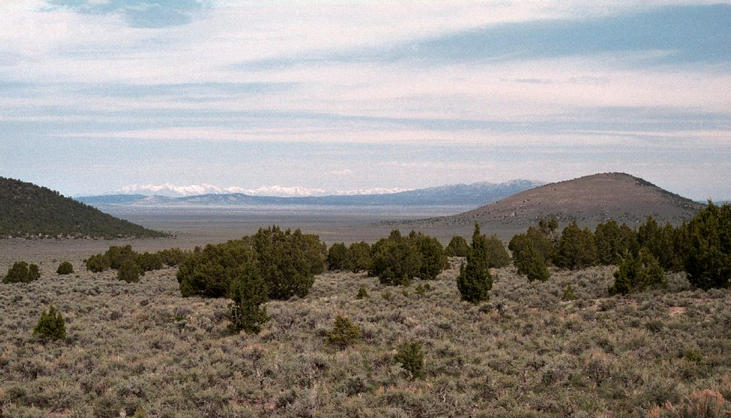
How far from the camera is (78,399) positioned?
12.8 meters

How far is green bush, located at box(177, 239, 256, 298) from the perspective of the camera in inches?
1227

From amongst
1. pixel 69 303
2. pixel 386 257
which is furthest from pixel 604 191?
pixel 69 303

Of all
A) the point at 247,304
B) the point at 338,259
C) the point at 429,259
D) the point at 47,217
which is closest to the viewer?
the point at 247,304

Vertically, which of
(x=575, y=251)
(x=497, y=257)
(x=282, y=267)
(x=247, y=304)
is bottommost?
(x=497, y=257)

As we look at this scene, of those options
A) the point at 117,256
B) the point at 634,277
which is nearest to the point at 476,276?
the point at 634,277

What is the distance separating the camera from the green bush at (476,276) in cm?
2327

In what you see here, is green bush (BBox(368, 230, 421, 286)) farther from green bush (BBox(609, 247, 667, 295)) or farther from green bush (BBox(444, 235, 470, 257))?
green bush (BBox(444, 235, 470, 257))

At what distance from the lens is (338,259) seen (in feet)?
160

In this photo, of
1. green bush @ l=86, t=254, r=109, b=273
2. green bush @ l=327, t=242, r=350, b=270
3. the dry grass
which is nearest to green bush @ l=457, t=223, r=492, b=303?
the dry grass

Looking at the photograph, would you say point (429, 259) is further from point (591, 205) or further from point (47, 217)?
point (591, 205)

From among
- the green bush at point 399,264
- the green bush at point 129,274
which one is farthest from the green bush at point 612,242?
the green bush at point 129,274

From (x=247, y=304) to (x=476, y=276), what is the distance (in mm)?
10044

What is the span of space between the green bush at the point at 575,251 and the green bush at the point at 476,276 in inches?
740

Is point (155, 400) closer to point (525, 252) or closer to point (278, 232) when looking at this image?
point (278, 232)
